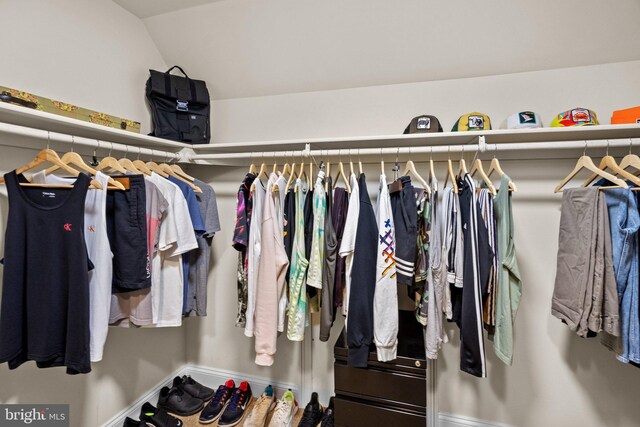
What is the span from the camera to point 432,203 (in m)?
1.37

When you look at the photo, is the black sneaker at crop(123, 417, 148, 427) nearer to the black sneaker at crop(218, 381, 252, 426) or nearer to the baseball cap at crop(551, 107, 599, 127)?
the black sneaker at crop(218, 381, 252, 426)

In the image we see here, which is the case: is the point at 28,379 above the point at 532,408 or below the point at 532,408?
above

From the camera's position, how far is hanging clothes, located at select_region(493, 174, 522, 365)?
1261mm

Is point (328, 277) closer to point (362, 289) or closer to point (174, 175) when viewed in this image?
point (362, 289)

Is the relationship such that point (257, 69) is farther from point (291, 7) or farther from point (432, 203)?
point (432, 203)

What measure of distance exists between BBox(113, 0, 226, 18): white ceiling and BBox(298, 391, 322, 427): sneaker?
2535 millimetres

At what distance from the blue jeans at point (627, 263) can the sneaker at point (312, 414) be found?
1.55 m

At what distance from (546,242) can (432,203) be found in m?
0.83

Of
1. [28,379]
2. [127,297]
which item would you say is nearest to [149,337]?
[28,379]

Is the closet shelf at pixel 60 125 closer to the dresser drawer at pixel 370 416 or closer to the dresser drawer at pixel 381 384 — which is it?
the dresser drawer at pixel 381 384

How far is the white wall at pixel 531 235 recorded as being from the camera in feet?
5.12

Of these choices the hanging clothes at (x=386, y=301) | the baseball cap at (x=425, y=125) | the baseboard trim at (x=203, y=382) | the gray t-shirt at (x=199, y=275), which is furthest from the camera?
the baseboard trim at (x=203, y=382)

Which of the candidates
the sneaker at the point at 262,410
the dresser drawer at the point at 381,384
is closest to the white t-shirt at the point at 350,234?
the dresser drawer at the point at 381,384

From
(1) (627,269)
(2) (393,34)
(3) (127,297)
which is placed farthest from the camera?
(2) (393,34)
